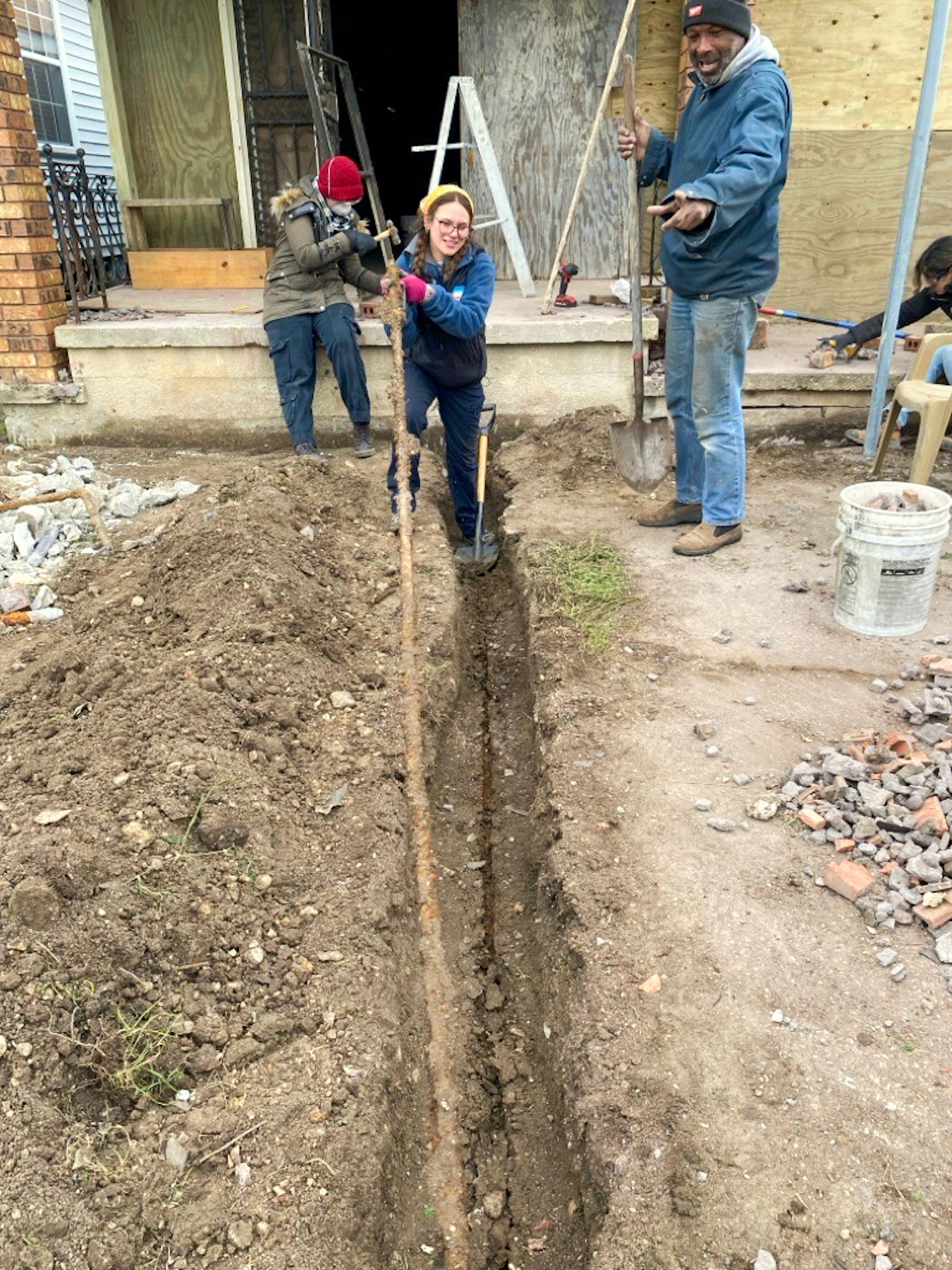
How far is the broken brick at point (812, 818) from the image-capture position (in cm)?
295

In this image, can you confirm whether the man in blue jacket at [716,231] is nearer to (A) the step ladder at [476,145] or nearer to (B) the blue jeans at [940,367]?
(B) the blue jeans at [940,367]

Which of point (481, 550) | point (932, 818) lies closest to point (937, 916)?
point (932, 818)

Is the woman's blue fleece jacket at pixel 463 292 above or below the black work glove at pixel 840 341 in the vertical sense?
above

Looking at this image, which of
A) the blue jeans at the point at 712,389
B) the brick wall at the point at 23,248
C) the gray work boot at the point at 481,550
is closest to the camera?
the blue jeans at the point at 712,389

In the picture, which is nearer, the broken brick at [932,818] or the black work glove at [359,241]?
the broken brick at [932,818]

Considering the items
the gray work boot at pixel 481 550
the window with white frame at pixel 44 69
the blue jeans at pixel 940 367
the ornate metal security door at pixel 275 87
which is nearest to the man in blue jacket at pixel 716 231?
the gray work boot at pixel 481 550

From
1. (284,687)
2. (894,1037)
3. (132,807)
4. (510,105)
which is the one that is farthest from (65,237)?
(894,1037)

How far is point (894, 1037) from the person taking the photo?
2299 millimetres

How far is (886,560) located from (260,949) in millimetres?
2829

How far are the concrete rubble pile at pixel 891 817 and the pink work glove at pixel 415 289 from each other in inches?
99.8

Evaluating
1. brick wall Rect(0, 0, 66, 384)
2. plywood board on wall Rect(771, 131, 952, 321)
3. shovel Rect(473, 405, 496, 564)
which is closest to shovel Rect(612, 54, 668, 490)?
shovel Rect(473, 405, 496, 564)

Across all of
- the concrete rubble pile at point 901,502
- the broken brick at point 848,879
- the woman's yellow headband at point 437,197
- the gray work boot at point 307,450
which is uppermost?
the woman's yellow headband at point 437,197

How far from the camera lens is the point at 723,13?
152 inches

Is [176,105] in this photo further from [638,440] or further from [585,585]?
Answer: [585,585]
